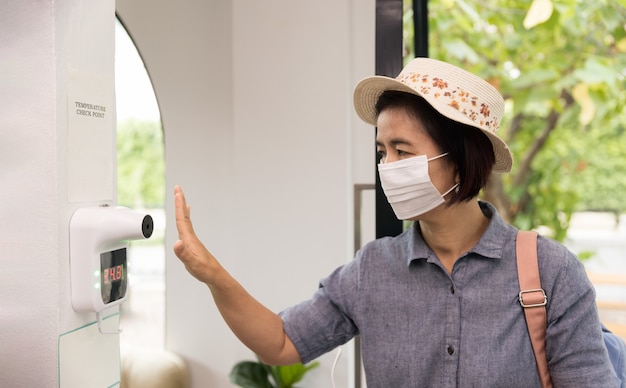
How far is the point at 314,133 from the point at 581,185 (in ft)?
14.8

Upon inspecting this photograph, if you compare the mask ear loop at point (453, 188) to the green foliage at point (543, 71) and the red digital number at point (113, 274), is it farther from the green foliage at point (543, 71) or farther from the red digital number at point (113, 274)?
the green foliage at point (543, 71)

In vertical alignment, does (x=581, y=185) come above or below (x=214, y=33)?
below

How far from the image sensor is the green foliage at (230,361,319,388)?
266cm

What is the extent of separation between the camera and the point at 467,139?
1479 millimetres

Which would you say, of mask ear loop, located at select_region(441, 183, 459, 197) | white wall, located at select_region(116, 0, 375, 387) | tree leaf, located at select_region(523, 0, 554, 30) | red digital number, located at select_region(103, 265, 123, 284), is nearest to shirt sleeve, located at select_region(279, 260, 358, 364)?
mask ear loop, located at select_region(441, 183, 459, 197)

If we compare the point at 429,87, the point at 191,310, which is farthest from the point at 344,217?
the point at 429,87

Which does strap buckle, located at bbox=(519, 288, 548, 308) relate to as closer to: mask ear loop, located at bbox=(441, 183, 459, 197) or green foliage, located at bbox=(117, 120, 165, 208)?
mask ear loop, located at bbox=(441, 183, 459, 197)

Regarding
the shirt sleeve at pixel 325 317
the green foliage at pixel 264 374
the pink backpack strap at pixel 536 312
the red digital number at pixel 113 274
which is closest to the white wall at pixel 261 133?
the green foliage at pixel 264 374

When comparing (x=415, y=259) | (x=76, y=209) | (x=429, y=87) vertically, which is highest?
(x=429, y=87)

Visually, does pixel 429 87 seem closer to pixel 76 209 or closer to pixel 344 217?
pixel 76 209

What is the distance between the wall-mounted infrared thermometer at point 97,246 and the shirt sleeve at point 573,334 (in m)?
0.85

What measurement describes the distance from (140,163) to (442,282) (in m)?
6.20

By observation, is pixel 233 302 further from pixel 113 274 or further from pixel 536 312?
pixel 536 312

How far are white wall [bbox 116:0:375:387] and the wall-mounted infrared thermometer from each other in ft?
4.07
